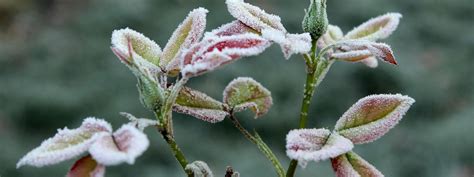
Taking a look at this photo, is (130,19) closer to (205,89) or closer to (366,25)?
(205,89)

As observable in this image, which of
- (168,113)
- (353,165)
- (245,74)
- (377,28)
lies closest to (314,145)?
(353,165)

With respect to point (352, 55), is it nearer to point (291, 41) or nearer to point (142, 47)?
point (291, 41)

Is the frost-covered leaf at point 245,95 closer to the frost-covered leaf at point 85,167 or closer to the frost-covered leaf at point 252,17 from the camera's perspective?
the frost-covered leaf at point 252,17

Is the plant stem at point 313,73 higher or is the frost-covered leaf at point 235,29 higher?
the frost-covered leaf at point 235,29

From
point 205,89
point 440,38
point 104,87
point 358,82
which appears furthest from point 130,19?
point 440,38

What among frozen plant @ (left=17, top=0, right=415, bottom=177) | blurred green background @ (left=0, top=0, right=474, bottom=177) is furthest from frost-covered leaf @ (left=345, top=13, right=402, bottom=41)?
blurred green background @ (left=0, top=0, right=474, bottom=177)

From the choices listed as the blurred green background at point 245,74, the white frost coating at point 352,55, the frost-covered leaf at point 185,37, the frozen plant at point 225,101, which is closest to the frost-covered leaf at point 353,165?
the frozen plant at point 225,101
